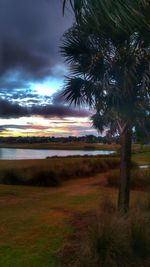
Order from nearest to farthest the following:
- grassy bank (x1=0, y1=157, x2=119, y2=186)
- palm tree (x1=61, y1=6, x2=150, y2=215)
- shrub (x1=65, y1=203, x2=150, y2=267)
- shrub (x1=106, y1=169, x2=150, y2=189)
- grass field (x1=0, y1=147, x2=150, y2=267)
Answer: shrub (x1=65, y1=203, x2=150, y2=267) → grass field (x1=0, y1=147, x2=150, y2=267) → palm tree (x1=61, y1=6, x2=150, y2=215) → shrub (x1=106, y1=169, x2=150, y2=189) → grassy bank (x1=0, y1=157, x2=119, y2=186)

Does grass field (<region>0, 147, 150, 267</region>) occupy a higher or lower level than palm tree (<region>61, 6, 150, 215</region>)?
lower

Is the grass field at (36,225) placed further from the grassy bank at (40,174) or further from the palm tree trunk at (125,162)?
the grassy bank at (40,174)

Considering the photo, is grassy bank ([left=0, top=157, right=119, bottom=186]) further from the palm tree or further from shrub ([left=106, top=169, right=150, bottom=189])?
the palm tree

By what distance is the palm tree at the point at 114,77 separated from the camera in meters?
9.92

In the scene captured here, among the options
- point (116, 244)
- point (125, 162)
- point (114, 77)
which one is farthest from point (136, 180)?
point (116, 244)

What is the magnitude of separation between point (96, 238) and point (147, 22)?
3.79 metres

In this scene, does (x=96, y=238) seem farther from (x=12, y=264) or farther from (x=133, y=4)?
(x=133, y=4)

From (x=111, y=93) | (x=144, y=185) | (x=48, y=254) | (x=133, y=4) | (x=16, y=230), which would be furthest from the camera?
(x=144, y=185)

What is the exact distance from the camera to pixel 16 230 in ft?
29.6

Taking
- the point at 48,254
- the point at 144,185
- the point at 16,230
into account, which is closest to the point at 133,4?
the point at 48,254

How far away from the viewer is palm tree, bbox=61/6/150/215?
32.6 ft

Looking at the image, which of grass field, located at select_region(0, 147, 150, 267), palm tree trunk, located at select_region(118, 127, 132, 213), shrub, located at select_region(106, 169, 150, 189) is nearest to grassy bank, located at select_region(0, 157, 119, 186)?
shrub, located at select_region(106, 169, 150, 189)

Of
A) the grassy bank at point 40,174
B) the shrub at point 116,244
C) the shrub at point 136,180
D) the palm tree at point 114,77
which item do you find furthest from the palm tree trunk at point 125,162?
the grassy bank at point 40,174

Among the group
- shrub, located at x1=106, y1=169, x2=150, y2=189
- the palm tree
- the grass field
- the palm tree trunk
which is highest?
the palm tree
